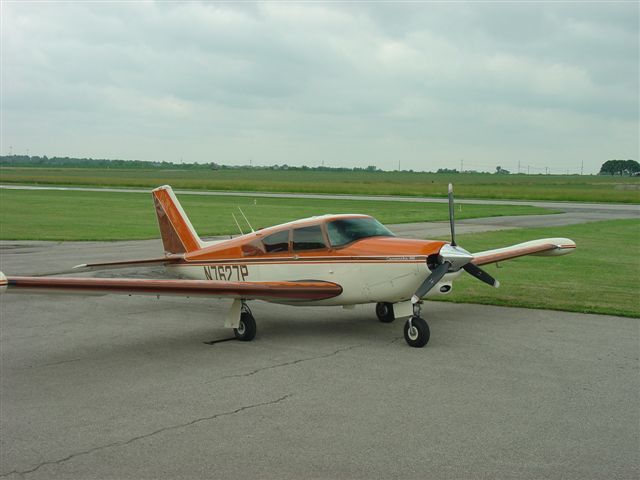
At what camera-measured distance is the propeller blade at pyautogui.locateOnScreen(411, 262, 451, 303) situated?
33.9 feet

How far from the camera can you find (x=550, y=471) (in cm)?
620

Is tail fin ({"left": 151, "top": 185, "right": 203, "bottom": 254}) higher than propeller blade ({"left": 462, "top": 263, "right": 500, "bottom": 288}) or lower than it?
higher

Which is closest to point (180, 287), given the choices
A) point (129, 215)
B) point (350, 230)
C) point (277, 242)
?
point (277, 242)

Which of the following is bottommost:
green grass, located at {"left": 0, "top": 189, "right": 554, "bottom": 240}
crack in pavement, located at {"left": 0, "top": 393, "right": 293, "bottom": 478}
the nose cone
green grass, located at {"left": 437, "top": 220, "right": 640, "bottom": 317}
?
crack in pavement, located at {"left": 0, "top": 393, "right": 293, "bottom": 478}

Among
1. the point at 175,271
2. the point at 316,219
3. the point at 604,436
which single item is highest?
the point at 316,219

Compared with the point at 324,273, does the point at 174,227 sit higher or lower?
higher

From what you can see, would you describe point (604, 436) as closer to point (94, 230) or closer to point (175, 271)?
point (175, 271)

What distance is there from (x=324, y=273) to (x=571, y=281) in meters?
8.39

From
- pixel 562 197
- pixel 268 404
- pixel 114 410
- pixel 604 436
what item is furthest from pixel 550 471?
pixel 562 197

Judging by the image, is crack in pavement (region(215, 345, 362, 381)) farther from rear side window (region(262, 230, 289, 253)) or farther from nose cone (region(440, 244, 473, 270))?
rear side window (region(262, 230, 289, 253))

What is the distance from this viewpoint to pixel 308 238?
463 inches

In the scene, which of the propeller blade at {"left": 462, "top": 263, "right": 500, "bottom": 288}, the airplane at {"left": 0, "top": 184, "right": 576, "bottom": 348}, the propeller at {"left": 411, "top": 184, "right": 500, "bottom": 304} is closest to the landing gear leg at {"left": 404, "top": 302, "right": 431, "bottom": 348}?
the airplane at {"left": 0, "top": 184, "right": 576, "bottom": 348}

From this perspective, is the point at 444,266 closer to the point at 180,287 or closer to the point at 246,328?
the point at 246,328

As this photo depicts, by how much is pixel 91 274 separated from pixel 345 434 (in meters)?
12.8
